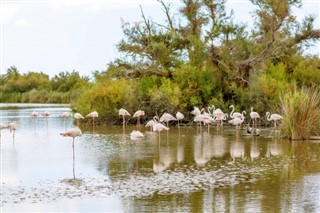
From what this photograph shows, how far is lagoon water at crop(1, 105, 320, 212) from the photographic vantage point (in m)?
9.55

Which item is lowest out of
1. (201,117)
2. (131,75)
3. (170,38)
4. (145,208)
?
(145,208)

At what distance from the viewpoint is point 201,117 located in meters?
22.6

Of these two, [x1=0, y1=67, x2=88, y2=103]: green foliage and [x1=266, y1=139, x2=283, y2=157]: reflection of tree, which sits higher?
[x1=0, y1=67, x2=88, y2=103]: green foliage

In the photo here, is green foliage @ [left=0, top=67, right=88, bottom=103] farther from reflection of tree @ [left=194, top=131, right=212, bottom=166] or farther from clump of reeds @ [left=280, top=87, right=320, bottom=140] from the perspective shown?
clump of reeds @ [left=280, top=87, right=320, bottom=140]

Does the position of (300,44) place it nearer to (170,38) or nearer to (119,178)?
(170,38)

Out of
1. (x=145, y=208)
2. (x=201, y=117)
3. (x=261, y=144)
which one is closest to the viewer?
(x=145, y=208)

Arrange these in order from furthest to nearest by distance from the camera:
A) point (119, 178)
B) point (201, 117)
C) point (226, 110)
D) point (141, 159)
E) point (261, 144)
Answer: point (226, 110) → point (201, 117) → point (261, 144) → point (141, 159) → point (119, 178)

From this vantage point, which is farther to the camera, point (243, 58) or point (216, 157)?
point (243, 58)

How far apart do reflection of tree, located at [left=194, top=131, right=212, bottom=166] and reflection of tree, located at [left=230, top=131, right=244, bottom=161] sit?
0.63 m

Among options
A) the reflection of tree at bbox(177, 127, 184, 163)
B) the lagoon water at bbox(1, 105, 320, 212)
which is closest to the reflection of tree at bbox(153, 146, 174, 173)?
the lagoon water at bbox(1, 105, 320, 212)

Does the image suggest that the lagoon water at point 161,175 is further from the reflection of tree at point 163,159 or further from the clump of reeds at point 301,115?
the clump of reeds at point 301,115

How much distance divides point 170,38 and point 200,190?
18937 millimetres

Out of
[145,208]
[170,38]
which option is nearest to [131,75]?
[170,38]

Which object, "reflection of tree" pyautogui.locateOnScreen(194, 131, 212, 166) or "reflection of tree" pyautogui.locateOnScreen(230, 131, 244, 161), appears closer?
"reflection of tree" pyautogui.locateOnScreen(194, 131, 212, 166)
